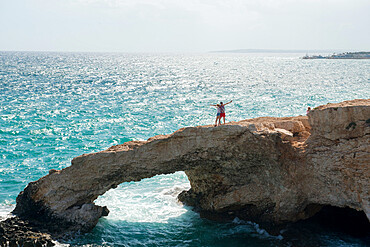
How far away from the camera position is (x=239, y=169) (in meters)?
19.6

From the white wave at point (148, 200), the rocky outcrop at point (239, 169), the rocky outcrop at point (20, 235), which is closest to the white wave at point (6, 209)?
the rocky outcrop at point (20, 235)

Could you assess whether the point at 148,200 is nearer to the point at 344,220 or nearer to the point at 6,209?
the point at 6,209

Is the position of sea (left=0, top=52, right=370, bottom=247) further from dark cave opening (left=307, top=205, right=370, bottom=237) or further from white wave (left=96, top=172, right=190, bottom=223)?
dark cave opening (left=307, top=205, right=370, bottom=237)

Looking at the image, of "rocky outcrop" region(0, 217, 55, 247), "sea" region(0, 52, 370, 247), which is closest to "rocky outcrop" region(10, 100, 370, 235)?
"rocky outcrop" region(0, 217, 55, 247)

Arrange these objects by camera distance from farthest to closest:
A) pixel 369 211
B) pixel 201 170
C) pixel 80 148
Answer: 1. pixel 80 148
2. pixel 201 170
3. pixel 369 211

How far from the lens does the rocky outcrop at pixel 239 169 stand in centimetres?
1770

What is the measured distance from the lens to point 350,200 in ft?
57.1

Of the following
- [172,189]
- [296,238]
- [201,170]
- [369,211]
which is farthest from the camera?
[172,189]

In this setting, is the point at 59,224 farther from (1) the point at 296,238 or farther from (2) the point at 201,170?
(1) the point at 296,238

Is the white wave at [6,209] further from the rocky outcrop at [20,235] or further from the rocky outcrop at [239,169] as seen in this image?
the rocky outcrop at [239,169]

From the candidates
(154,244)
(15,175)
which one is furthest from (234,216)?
(15,175)

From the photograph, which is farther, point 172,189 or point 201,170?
point 172,189

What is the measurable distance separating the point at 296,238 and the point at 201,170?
19.3 ft

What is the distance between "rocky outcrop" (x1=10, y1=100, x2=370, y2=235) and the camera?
58.1 ft
